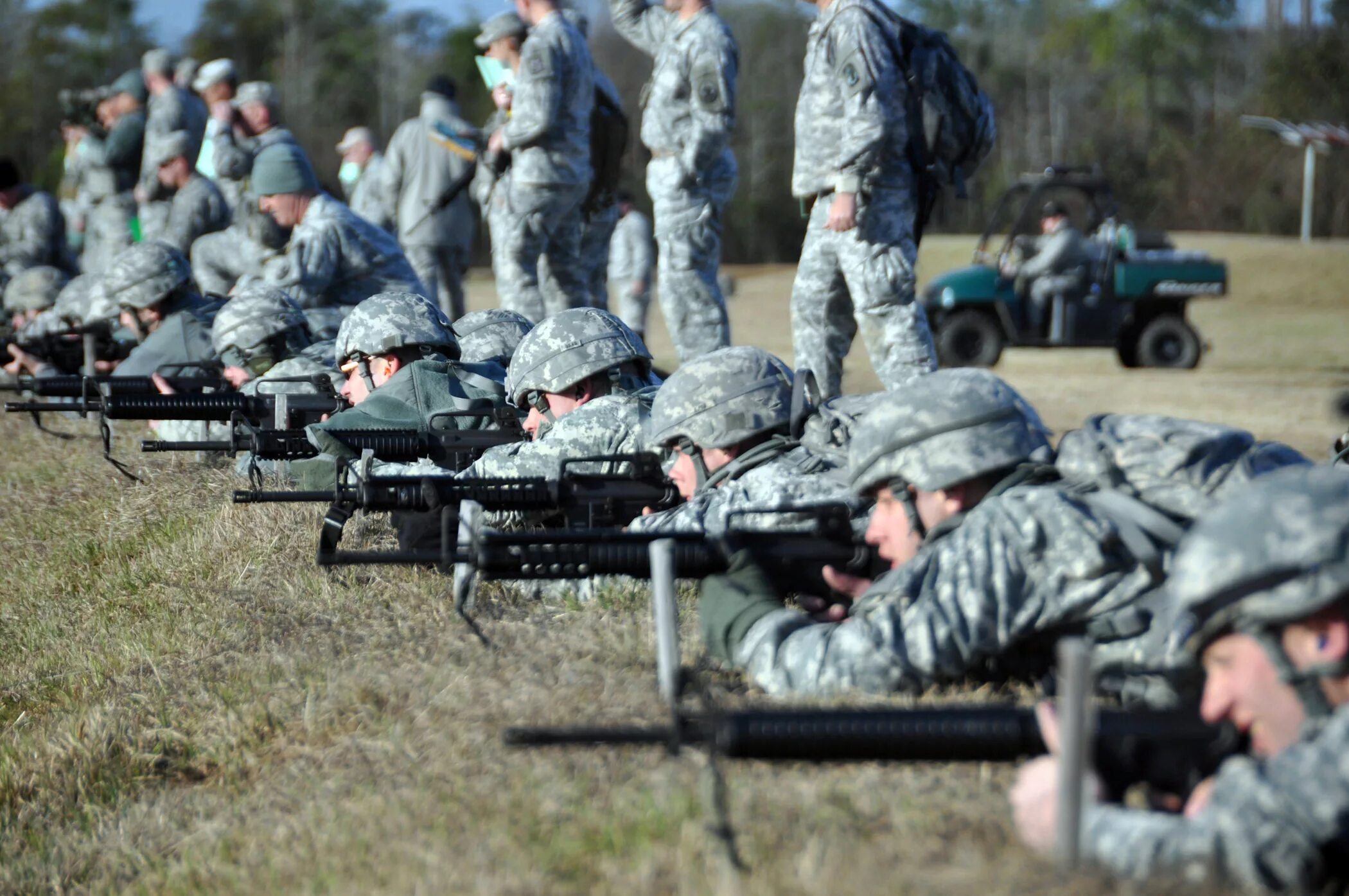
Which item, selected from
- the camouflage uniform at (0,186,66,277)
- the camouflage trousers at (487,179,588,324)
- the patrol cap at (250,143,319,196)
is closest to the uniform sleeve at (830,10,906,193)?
the camouflage trousers at (487,179,588,324)

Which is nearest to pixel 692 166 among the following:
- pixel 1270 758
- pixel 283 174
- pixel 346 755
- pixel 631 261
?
pixel 283 174

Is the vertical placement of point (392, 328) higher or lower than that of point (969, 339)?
higher

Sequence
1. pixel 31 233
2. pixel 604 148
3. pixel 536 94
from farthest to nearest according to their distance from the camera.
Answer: pixel 31 233
pixel 604 148
pixel 536 94

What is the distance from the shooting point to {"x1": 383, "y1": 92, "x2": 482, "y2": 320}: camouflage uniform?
12164mm

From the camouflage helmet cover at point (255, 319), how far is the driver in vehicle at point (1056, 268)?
10.2 m

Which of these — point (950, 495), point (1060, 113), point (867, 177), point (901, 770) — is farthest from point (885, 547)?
point (1060, 113)

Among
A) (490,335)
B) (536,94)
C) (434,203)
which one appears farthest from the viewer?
(434,203)

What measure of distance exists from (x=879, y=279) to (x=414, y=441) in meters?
2.35

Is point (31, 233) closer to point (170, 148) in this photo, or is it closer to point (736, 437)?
point (170, 148)

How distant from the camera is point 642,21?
10570 millimetres

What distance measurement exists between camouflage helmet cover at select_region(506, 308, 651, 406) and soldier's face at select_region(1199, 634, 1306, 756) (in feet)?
11.3

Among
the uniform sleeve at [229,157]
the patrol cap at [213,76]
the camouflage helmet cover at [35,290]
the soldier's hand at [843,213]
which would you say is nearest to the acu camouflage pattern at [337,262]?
the soldier's hand at [843,213]

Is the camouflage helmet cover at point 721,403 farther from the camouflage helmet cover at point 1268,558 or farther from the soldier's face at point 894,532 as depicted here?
the camouflage helmet cover at point 1268,558

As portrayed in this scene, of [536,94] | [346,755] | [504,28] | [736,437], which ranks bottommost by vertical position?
[346,755]
